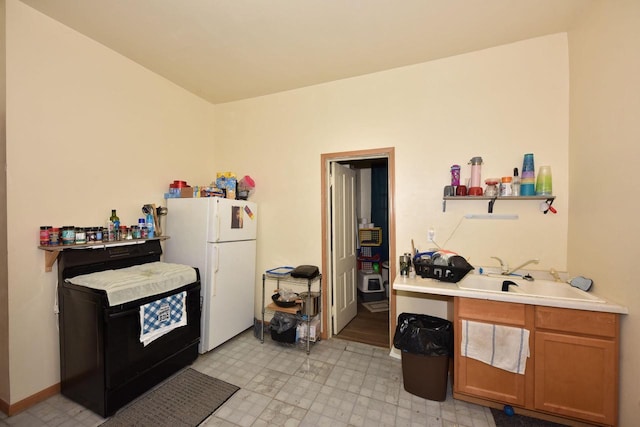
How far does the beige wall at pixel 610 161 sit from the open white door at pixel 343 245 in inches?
83.9

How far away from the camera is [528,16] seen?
1.96 metres

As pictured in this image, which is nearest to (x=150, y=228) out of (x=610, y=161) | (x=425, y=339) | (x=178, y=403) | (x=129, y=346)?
(x=129, y=346)

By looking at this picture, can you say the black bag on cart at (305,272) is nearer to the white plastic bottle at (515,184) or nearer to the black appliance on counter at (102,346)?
the black appliance on counter at (102,346)

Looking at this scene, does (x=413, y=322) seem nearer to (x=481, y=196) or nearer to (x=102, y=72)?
(x=481, y=196)

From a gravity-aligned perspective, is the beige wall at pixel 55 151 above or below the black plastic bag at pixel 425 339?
above

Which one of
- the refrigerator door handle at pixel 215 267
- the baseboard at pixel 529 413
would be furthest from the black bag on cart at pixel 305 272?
the baseboard at pixel 529 413

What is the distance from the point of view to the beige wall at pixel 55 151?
184cm

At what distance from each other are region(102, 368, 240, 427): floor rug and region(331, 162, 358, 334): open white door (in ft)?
4.72

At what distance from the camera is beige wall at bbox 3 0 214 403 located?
72.4 inches

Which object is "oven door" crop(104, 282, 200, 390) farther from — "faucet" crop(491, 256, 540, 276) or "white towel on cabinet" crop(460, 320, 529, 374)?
"faucet" crop(491, 256, 540, 276)

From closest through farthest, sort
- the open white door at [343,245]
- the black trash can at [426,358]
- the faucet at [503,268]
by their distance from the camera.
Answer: the black trash can at [426,358] → the faucet at [503,268] → the open white door at [343,245]

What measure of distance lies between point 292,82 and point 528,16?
216 cm

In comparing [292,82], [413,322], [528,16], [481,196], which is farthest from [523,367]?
[292,82]

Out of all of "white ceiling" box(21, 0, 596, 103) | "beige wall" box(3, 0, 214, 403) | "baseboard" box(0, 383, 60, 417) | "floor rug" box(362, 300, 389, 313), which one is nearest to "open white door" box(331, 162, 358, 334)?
"floor rug" box(362, 300, 389, 313)
